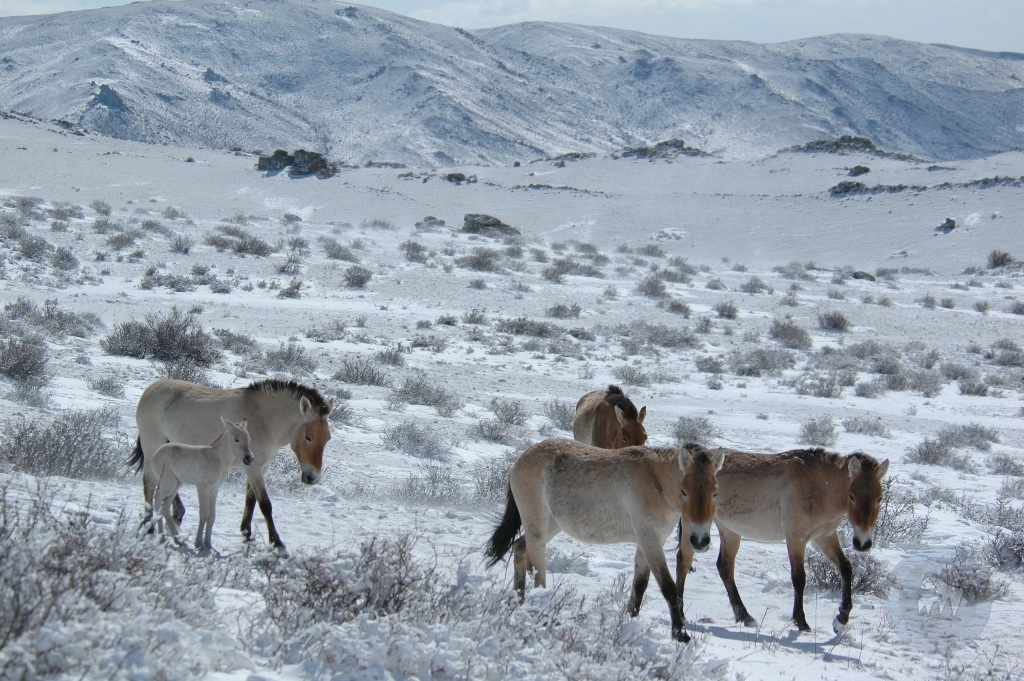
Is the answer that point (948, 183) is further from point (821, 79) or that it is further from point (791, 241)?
point (821, 79)

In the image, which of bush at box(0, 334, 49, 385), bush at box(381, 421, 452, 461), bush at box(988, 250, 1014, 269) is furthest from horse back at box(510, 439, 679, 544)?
bush at box(988, 250, 1014, 269)

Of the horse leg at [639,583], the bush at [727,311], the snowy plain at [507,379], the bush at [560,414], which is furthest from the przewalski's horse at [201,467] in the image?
the bush at [727,311]

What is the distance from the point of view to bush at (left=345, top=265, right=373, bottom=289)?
81.1 ft

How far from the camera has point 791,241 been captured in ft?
148

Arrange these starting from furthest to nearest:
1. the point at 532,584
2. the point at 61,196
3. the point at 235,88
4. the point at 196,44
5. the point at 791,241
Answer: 1. the point at 196,44
2. the point at 235,88
3. the point at 791,241
4. the point at 61,196
5. the point at 532,584

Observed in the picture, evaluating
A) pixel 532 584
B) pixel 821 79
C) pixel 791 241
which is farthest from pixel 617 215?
pixel 821 79

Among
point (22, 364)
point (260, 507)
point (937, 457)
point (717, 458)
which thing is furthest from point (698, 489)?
point (22, 364)

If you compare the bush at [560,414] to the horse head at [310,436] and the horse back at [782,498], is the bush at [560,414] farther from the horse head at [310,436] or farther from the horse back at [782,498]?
the horse head at [310,436]

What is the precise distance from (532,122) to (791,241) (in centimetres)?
7826

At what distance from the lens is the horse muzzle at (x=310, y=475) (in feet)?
21.9

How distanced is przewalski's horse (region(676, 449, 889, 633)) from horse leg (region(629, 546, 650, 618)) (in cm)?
59

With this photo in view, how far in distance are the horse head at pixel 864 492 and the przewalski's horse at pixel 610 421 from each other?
2187 mm

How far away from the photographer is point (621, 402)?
8.65 meters

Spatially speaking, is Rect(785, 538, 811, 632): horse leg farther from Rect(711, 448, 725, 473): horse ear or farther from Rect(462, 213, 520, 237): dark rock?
Rect(462, 213, 520, 237): dark rock
